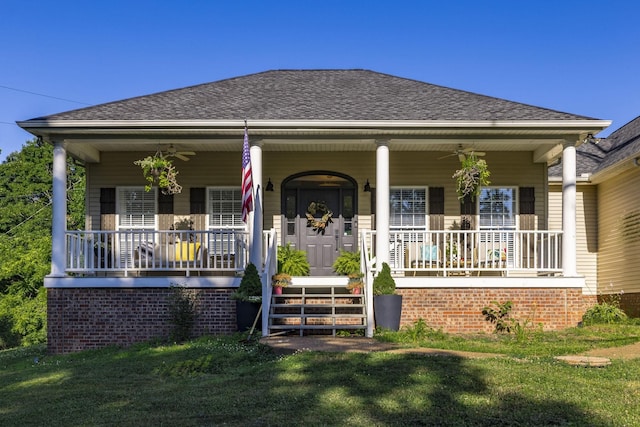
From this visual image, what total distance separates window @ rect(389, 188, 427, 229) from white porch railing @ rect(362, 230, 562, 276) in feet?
1.42

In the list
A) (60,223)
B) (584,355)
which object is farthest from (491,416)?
(60,223)

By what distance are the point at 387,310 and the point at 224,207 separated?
466 cm

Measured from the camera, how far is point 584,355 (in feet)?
32.1

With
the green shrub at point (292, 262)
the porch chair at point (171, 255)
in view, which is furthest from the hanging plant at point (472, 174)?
the porch chair at point (171, 255)

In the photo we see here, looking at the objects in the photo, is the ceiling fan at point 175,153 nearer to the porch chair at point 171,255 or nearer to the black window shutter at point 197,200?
the black window shutter at point 197,200

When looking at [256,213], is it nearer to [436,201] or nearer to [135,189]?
[135,189]

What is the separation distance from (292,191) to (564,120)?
5.47m

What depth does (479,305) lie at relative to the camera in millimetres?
12812

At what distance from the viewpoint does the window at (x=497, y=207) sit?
15.3m

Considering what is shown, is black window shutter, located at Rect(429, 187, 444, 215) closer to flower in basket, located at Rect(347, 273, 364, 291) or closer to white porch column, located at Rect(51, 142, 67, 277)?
flower in basket, located at Rect(347, 273, 364, 291)

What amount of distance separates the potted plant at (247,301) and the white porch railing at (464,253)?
2132mm

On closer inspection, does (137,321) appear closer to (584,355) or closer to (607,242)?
(584,355)

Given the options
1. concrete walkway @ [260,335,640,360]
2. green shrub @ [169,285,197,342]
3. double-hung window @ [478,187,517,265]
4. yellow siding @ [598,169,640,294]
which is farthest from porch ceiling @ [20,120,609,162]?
concrete walkway @ [260,335,640,360]

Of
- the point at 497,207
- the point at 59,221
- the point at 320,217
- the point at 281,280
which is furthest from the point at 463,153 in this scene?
the point at 59,221
